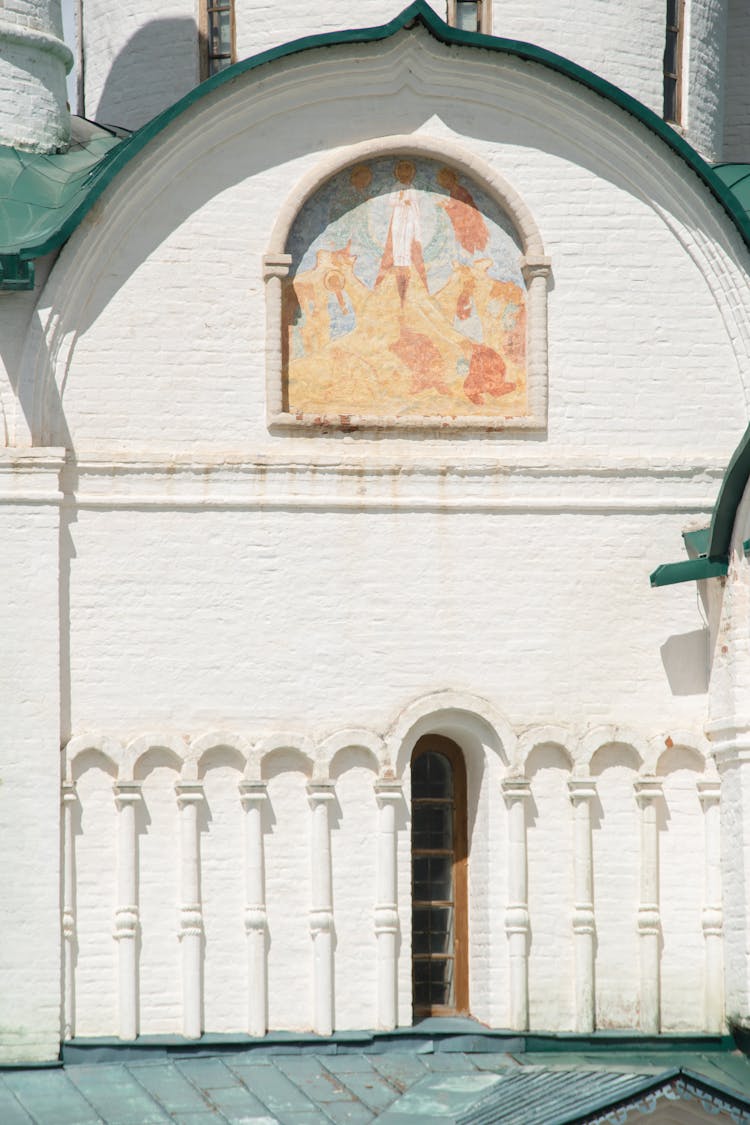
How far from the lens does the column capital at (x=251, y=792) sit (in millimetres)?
12578

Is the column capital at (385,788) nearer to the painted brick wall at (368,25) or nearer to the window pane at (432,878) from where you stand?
the window pane at (432,878)

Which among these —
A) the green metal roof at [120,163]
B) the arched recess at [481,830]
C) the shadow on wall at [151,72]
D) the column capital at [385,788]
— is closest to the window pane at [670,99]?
the green metal roof at [120,163]

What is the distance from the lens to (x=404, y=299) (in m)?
13.2

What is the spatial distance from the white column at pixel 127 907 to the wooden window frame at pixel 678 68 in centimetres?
669

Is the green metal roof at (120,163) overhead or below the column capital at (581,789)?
overhead

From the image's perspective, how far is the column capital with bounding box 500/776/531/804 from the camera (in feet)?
42.0

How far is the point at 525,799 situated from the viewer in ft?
42.2

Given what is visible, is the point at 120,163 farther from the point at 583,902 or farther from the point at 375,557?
the point at 583,902

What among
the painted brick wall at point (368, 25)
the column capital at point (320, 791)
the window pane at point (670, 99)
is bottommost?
the column capital at point (320, 791)

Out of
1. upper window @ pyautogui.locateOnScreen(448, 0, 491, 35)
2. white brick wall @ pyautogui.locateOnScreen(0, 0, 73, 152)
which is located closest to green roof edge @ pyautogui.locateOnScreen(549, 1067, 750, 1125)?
white brick wall @ pyautogui.locateOnScreen(0, 0, 73, 152)

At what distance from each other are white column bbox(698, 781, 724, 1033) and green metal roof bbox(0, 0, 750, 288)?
11.8 ft

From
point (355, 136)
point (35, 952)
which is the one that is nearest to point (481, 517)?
point (355, 136)

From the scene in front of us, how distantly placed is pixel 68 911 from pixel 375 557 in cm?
283

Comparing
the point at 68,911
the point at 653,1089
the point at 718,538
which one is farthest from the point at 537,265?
the point at 653,1089
